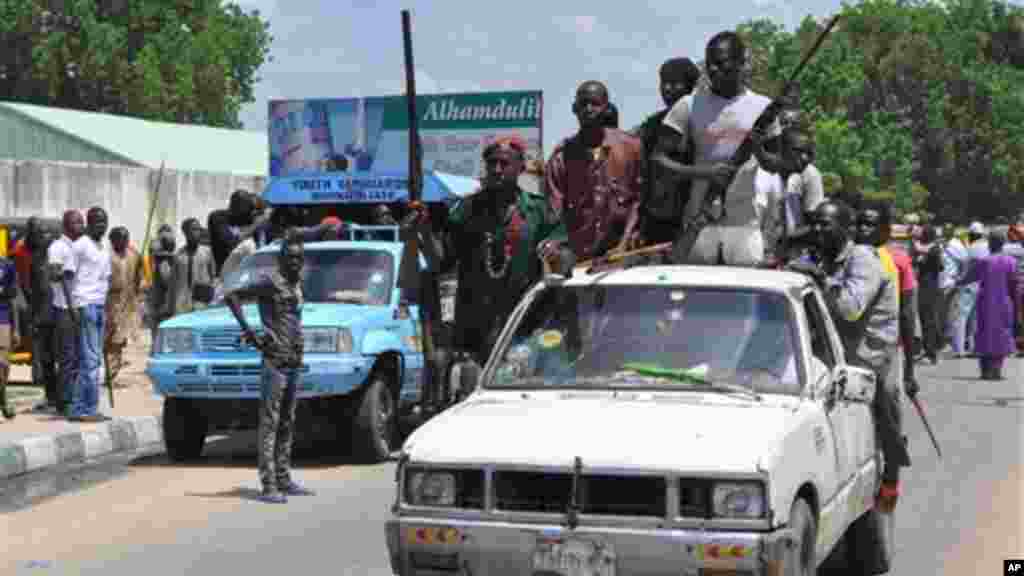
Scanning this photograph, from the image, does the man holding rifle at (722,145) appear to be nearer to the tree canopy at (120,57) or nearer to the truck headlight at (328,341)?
the truck headlight at (328,341)

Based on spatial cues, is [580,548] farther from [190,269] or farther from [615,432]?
[190,269]

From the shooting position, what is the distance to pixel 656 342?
23.5ft

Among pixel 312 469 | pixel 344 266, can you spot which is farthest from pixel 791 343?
pixel 344 266

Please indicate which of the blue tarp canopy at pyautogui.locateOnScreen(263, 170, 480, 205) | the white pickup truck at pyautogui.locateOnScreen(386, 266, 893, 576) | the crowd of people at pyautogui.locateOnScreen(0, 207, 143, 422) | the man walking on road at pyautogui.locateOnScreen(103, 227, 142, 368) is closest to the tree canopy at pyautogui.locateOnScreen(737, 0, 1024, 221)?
the blue tarp canopy at pyautogui.locateOnScreen(263, 170, 480, 205)

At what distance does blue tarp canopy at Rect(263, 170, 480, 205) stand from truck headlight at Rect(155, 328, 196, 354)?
29.9 feet

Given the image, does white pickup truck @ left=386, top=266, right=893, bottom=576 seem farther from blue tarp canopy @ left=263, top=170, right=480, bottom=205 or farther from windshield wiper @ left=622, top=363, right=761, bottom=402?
blue tarp canopy @ left=263, top=170, right=480, bottom=205

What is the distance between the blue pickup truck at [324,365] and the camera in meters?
12.4

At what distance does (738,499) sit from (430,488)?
46.6 inches

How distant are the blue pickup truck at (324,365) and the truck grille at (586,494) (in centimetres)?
568

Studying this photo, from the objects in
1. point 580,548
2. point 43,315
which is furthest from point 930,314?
point 580,548

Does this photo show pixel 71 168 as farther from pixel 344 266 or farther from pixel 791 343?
pixel 791 343

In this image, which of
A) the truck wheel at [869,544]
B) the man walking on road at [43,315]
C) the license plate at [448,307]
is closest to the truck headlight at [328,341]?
the license plate at [448,307]

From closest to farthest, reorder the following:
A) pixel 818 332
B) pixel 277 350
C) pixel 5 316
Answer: pixel 818 332 < pixel 277 350 < pixel 5 316

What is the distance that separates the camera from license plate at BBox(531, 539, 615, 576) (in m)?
6.01
